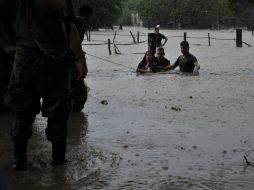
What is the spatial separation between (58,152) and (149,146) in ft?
3.61

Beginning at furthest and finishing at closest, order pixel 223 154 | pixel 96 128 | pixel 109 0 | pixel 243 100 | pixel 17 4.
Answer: pixel 109 0 < pixel 243 100 < pixel 96 128 < pixel 223 154 < pixel 17 4

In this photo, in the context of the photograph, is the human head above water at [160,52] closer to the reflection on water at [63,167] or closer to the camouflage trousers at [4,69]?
the camouflage trousers at [4,69]

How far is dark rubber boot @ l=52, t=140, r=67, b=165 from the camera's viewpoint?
4.67 metres

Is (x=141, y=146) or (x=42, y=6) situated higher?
(x=42, y=6)

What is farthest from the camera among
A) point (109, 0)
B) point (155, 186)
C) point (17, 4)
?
point (109, 0)

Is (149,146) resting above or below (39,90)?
below

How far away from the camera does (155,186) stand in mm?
4145

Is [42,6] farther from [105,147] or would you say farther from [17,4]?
[105,147]

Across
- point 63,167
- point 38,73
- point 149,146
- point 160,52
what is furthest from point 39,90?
point 160,52

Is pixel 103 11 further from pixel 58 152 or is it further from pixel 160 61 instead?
pixel 58 152

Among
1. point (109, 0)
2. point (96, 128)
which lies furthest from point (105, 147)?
point (109, 0)

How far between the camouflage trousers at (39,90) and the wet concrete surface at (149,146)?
1.28ft

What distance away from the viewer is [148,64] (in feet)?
49.4

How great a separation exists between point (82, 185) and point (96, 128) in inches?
91.6
